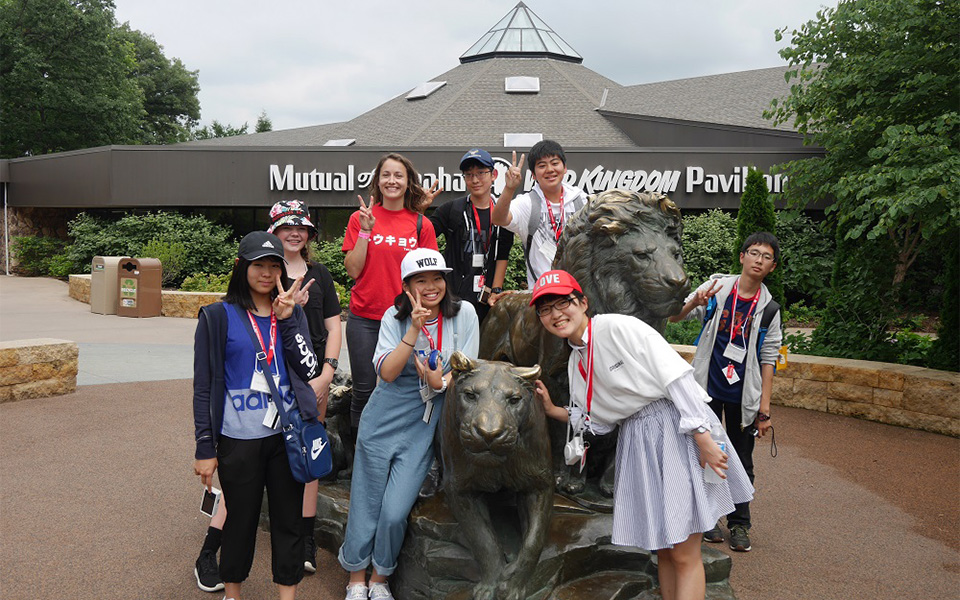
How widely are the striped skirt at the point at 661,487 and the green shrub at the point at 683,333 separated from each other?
7438 mm

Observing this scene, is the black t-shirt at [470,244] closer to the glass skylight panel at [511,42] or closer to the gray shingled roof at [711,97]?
the gray shingled roof at [711,97]

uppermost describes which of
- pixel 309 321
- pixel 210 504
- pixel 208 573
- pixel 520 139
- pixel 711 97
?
pixel 711 97

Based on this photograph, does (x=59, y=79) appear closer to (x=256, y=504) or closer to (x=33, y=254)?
(x=33, y=254)

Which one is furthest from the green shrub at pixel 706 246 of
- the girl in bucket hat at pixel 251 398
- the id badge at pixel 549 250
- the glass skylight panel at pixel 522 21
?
the glass skylight panel at pixel 522 21

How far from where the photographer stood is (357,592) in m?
3.58

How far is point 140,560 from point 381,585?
5.39 ft

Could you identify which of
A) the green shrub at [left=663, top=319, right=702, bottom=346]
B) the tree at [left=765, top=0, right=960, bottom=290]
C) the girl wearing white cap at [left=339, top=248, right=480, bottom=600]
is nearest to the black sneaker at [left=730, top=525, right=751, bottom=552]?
the girl wearing white cap at [left=339, top=248, right=480, bottom=600]

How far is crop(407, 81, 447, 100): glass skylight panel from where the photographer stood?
80.9 feet

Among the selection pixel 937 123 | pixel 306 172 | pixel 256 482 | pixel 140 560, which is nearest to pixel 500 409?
pixel 256 482

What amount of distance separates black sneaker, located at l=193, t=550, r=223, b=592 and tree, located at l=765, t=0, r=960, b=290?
6169mm

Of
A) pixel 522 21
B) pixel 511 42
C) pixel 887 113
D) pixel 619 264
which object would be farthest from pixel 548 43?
pixel 619 264

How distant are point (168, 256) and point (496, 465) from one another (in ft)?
51.7

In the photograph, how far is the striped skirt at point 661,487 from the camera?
2.93 meters

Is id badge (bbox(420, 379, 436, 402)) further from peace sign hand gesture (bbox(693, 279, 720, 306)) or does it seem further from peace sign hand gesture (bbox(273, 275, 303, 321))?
peace sign hand gesture (bbox(693, 279, 720, 306))
